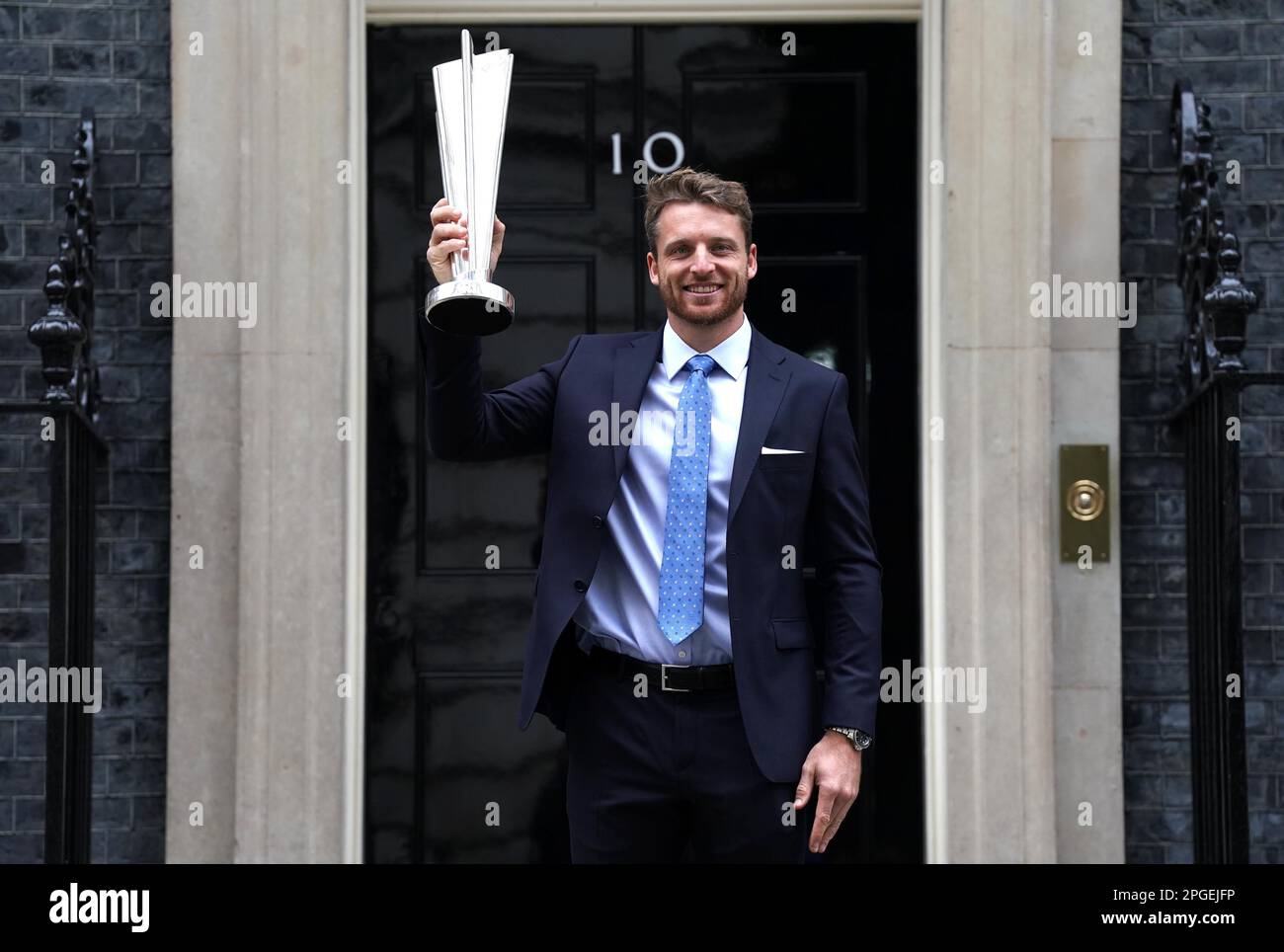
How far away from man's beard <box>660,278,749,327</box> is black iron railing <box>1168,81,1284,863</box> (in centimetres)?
221

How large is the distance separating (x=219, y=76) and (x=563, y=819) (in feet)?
8.98

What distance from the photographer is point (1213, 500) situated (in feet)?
18.7

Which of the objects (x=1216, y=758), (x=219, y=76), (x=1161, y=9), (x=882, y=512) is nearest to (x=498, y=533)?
(x=882, y=512)

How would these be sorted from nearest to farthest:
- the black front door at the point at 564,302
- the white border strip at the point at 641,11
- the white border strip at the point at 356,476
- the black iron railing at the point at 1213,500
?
the black iron railing at the point at 1213,500, the white border strip at the point at 356,476, the black front door at the point at 564,302, the white border strip at the point at 641,11

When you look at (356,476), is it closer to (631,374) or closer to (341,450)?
(341,450)

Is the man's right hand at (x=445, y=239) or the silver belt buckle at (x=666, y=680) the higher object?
the man's right hand at (x=445, y=239)

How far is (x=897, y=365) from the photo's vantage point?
21.0 ft

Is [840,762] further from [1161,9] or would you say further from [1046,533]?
[1161,9]

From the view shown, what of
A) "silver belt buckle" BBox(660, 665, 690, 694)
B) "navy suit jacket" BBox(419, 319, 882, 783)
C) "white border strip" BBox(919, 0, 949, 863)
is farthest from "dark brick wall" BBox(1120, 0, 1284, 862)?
"silver belt buckle" BBox(660, 665, 690, 694)

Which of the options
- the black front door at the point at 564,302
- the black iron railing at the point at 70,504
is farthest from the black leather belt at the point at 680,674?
the black front door at the point at 564,302

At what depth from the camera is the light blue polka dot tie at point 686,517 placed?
3920 millimetres

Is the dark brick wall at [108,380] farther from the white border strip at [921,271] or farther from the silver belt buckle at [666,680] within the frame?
the silver belt buckle at [666,680]

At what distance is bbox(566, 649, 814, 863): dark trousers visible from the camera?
12.7 ft
